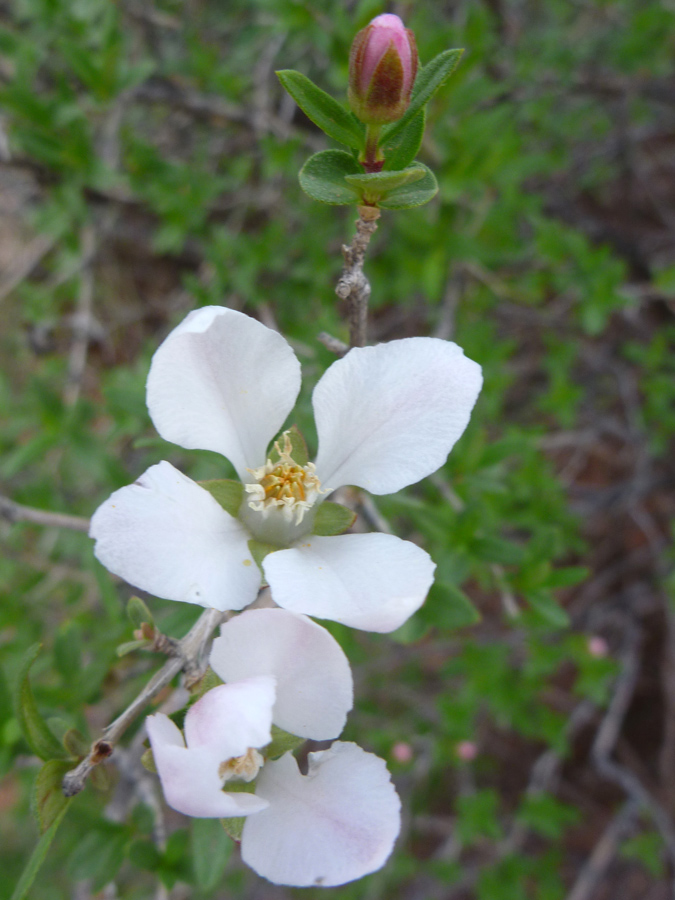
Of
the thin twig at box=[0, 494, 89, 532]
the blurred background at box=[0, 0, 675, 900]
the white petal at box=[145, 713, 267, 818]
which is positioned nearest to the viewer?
the white petal at box=[145, 713, 267, 818]

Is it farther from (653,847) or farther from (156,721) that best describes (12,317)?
(653,847)

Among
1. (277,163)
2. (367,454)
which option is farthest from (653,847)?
(277,163)

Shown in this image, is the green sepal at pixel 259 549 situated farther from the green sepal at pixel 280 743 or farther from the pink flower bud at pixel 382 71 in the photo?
the pink flower bud at pixel 382 71

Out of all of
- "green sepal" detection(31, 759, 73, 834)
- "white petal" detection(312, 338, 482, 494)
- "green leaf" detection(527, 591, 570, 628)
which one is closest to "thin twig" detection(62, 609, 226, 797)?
"green sepal" detection(31, 759, 73, 834)

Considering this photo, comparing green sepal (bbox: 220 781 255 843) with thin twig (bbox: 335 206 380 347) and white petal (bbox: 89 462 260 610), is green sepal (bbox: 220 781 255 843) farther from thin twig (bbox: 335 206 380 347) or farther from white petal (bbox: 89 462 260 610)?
thin twig (bbox: 335 206 380 347)

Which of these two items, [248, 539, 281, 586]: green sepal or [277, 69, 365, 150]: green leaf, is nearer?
[277, 69, 365, 150]: green leaf

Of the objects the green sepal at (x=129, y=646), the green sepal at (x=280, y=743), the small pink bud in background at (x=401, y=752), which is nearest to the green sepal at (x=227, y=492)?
the green sepal at (x=129, y=646)

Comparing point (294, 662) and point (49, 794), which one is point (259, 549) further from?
point (49, 794)
